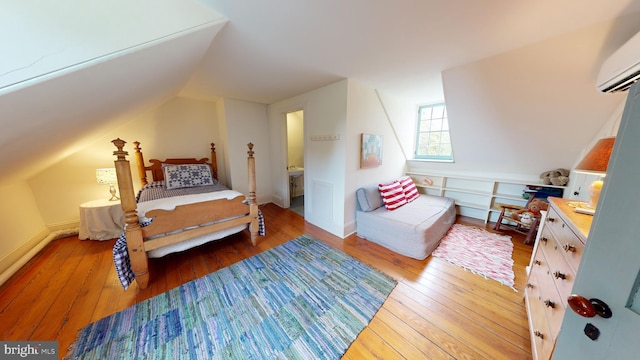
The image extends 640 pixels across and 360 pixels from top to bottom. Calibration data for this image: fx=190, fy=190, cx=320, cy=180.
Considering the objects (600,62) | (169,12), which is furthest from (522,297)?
(169,12)

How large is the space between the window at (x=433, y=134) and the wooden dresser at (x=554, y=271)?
7.30ft

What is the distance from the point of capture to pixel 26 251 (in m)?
2.17

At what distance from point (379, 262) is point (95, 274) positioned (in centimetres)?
295

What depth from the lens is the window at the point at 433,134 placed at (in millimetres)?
3436

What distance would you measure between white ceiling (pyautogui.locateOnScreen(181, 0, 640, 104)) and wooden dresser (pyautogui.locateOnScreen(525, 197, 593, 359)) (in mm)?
1266

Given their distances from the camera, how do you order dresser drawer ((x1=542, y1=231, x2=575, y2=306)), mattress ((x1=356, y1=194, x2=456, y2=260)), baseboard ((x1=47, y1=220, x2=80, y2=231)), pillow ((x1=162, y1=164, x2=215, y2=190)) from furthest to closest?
pillow ((x1=162, y1=164, x2=215, y2=190))
baseboard ((x1=47, y1=220, x2=80, y2=231))
mattress ((x1=356, y1=194, x2=456, y2=260))
dresser drawer ((x1=542, y1=231, x2=575, y2=306))

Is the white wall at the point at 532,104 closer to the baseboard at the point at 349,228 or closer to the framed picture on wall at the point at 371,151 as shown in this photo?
the framed picture on wall at the point at 371,151

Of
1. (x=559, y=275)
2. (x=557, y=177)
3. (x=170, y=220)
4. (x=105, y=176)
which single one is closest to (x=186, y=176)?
(x=105, y=176)

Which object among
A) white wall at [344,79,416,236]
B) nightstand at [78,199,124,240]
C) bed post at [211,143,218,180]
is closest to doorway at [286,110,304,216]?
bed post at [211,143,218,180]

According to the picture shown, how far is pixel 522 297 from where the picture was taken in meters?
1.66

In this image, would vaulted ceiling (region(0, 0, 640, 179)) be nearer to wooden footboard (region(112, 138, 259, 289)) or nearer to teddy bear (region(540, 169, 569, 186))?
wooden footboard (region(112, 138, 259, 289))

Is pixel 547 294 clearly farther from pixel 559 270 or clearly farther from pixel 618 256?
pixel 618 256

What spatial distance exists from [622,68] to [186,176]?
4.70 meters

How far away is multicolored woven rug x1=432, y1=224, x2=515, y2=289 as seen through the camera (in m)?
1.99
